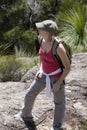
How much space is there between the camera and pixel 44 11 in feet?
48.4

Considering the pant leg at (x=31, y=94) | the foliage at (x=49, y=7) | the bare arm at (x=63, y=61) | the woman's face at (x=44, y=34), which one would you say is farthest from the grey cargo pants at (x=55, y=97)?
the foliage at (x=49, y=7)

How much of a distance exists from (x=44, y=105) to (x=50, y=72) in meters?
1.10

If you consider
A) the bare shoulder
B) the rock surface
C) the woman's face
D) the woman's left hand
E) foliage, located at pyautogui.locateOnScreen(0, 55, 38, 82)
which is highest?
the woman's face

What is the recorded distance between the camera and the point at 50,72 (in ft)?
16.1

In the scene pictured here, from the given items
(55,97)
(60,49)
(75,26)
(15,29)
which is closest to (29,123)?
(55,97)

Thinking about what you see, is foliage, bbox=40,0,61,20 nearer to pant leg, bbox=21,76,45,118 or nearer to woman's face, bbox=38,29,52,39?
pant leg, bbox=21,76,45,118

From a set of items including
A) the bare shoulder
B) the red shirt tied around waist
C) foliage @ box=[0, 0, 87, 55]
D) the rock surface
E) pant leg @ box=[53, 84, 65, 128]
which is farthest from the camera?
foliage @ box=[0, 0, 87, 55]

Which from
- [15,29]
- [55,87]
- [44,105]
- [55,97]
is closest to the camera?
[55,87]

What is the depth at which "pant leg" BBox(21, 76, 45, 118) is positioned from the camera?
500cm

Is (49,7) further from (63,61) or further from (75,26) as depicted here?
(63,61)

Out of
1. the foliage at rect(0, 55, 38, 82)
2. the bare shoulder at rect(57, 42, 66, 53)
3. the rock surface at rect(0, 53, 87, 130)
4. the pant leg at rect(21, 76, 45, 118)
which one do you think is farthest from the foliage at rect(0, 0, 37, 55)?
the bare shoulder at rect(57, 42, 66, 53)

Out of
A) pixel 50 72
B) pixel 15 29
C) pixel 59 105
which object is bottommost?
pixel 15 29

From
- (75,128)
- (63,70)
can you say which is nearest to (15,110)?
(75,128)

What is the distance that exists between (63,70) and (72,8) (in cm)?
868
